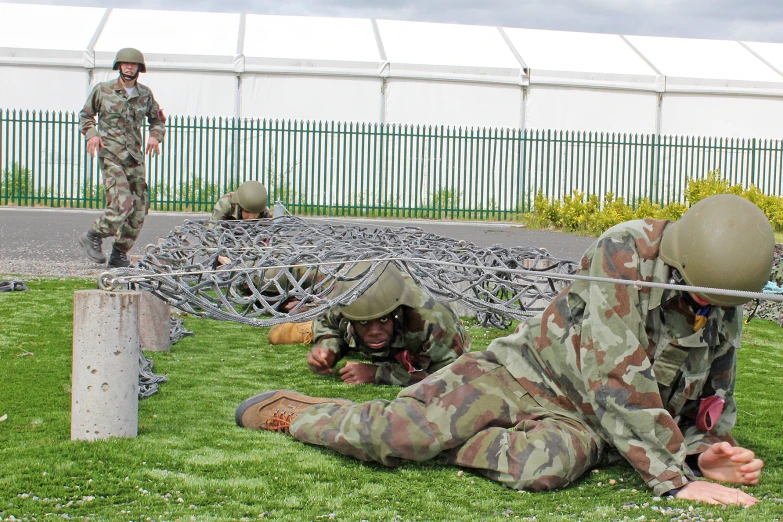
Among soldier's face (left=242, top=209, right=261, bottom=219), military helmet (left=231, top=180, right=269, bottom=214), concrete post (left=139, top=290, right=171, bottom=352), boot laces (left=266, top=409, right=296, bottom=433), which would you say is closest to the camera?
boot laces (left=266, top=409, right=296, bottom=433)

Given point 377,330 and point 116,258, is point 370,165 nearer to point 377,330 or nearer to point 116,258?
point 116,258

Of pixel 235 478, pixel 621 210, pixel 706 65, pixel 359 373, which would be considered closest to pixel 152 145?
pixel 359 373

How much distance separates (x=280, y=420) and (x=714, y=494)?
164cm

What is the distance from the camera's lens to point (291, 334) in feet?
18.9

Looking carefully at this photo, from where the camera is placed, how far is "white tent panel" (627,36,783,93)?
731 inches

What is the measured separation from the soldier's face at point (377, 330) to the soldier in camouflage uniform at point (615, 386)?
937 millimetres

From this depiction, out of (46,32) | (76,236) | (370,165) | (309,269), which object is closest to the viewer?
(309,269)

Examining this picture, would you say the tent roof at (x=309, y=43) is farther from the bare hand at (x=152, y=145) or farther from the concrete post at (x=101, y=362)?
the concrete post at (x=101, y=362)

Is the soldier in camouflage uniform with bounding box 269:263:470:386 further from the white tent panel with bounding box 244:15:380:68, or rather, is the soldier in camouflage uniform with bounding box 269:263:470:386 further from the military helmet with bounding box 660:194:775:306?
the white tent panel with bounding box 244:15:380:68

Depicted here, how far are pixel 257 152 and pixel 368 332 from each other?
1312 centimetres

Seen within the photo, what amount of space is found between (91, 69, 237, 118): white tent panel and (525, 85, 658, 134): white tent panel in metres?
5.89

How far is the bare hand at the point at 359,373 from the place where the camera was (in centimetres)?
457

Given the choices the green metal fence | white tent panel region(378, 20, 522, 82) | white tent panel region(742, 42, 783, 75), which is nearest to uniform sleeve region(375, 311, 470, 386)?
the green metal fence

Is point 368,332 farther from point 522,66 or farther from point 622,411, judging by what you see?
point 522,66
